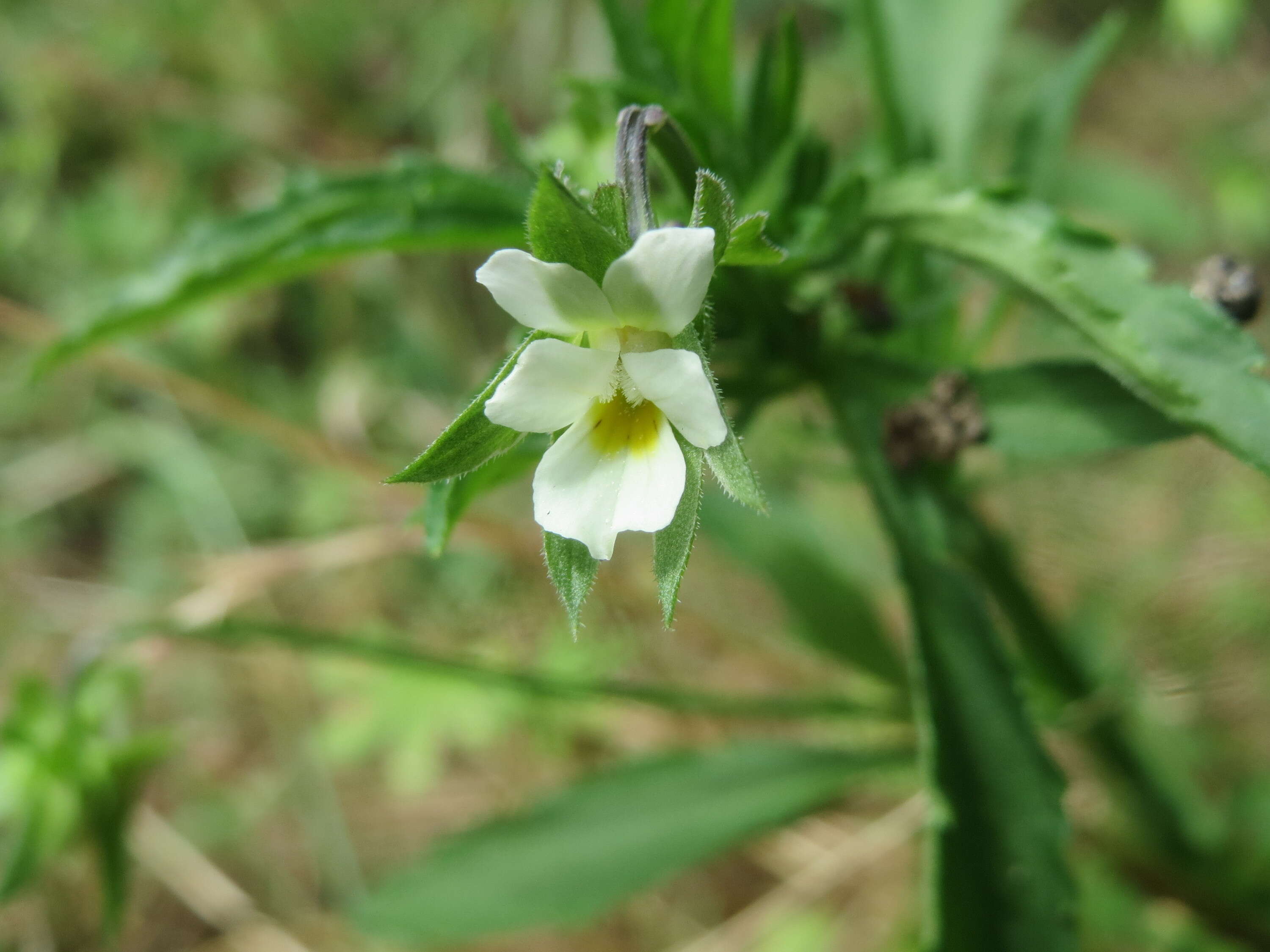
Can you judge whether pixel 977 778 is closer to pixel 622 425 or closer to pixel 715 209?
pixel 622 425

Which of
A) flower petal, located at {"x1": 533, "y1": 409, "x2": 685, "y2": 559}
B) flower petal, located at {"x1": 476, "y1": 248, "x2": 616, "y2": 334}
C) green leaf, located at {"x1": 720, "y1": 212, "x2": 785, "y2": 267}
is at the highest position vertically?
green leaf, located at {"x1": 720, "y1": 212, "x2": 785, "y2": 267}

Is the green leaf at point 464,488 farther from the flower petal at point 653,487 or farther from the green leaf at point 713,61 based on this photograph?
the green leaf at point 713,61

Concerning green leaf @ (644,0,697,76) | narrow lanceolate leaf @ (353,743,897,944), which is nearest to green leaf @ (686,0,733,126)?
green leaf @ (644,0,697,76)

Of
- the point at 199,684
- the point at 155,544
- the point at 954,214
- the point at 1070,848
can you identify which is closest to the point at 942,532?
the point at 954,214

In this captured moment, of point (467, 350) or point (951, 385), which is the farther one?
point (467, 350)

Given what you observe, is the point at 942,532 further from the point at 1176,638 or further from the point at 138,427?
the point at 138,427

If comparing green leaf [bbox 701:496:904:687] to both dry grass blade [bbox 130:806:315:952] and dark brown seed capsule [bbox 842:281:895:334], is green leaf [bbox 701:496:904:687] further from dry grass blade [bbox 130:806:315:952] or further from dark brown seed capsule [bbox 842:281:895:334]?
dry grass blade [bbox 130:806:315:952]
